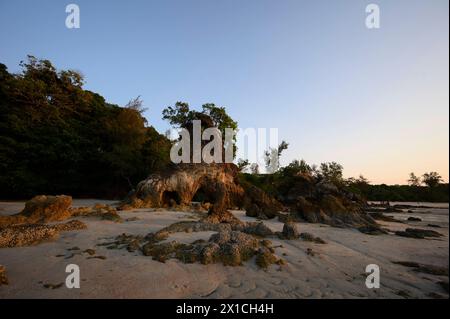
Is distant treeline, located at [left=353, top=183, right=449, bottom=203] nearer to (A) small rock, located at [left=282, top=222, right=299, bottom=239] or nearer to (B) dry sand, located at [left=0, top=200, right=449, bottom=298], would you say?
(A) small rock, located at [left=282, top=222, right=299, bottom=239]

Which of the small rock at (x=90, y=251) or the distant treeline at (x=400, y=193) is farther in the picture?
the distant treeline at (x=400, y=193)

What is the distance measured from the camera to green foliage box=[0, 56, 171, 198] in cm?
1961

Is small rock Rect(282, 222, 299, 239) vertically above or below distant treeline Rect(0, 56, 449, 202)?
below

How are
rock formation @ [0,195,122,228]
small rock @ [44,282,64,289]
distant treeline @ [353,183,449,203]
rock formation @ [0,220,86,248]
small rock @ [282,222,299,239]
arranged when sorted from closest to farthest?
small rock @ [44,282,64,289] < rock formation @ [0,220,86,248] < small rock @ [282,222,299,239] < rock formation @ [0,195,122,228] < distant treeline @ [353,183,449,203]

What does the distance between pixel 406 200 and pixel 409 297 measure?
5180 cm

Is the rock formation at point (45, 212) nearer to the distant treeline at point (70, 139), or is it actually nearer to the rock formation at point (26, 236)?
the rock formation at point (26, 236)

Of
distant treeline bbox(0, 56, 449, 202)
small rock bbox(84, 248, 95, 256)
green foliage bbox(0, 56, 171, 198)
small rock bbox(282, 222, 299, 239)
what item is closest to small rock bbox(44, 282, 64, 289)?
small rock bbox(84, 248, 95, 256)

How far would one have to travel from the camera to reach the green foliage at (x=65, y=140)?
19609 millimetres

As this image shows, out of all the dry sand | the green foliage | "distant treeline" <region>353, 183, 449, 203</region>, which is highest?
the green foliage

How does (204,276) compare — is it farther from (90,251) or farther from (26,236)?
(26,236)

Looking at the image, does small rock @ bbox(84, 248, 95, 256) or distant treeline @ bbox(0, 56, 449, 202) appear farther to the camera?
→ distant treeline @ bbox(0, 56, 449, 202)

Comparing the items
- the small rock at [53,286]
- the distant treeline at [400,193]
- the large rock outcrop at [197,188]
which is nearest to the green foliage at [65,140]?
the large rock outcrop at [197,188]
